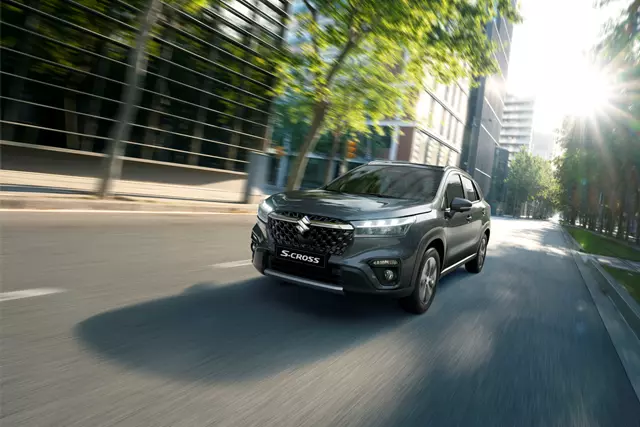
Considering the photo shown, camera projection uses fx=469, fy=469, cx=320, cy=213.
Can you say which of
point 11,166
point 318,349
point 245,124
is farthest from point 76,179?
point 318,349

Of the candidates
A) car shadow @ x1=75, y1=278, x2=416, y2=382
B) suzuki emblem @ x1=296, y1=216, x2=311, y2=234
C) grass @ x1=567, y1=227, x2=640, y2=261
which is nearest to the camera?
car shadow @ x1=75, y1=278, x2=416, y2=382

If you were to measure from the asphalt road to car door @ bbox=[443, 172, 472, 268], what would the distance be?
0.59 metres

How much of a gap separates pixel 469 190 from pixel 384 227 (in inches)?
125

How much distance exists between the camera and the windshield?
17.7 feet

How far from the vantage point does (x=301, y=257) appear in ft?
14.1

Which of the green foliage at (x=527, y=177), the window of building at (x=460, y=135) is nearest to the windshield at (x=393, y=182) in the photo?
the window of building at (x=460, y=135)

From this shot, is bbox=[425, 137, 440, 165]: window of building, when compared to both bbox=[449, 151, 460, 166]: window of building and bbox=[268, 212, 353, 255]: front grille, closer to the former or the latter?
bbox=[449, 151, 460, 166]: window of building

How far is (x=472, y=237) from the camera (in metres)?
6.91

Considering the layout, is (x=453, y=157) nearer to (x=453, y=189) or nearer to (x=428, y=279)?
(x=453, y=189)

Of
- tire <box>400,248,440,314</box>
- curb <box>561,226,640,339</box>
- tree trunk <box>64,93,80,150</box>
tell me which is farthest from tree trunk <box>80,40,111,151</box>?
curb <box>561,226,640,339</box>

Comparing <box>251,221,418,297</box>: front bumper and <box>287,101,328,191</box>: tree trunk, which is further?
<box>287,101,328,191</box>: tree trunk

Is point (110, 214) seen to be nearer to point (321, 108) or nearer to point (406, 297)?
point (406, 297)

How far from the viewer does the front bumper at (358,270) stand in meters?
4.18

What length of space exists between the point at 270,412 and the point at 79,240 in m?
5.12
